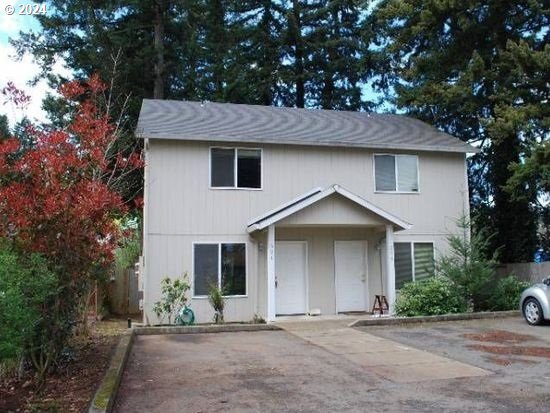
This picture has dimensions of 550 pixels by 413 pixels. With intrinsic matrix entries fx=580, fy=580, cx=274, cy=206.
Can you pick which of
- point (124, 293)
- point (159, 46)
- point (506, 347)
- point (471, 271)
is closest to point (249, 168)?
point (471, 271)

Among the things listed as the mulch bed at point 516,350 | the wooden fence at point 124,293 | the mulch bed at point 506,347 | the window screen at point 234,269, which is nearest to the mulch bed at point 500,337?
the mulch bed at point 506,347

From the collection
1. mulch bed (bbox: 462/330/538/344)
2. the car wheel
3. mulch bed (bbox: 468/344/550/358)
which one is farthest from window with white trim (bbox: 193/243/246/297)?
the car wheel

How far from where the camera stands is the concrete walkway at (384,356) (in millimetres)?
8578

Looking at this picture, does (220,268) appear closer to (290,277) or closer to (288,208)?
(290,277)

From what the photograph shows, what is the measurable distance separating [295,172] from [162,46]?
14.6 m

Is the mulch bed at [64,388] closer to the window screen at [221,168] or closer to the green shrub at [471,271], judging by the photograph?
the window screen at [221,168]

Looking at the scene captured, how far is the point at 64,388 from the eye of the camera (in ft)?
24.7

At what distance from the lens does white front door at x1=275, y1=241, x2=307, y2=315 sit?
16.9 meters

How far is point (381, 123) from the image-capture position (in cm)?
2067

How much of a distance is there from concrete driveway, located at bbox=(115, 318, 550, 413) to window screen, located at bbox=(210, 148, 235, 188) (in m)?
5.25

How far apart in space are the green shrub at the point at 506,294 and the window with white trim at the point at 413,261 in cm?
196

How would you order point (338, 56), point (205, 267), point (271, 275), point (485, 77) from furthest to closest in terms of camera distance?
point (338, 56) < point (485, 77) < point (205, 267) < point (271, 275)

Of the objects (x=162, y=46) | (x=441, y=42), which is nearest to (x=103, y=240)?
(x=441, y=42)

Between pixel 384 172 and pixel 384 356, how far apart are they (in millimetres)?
9053
